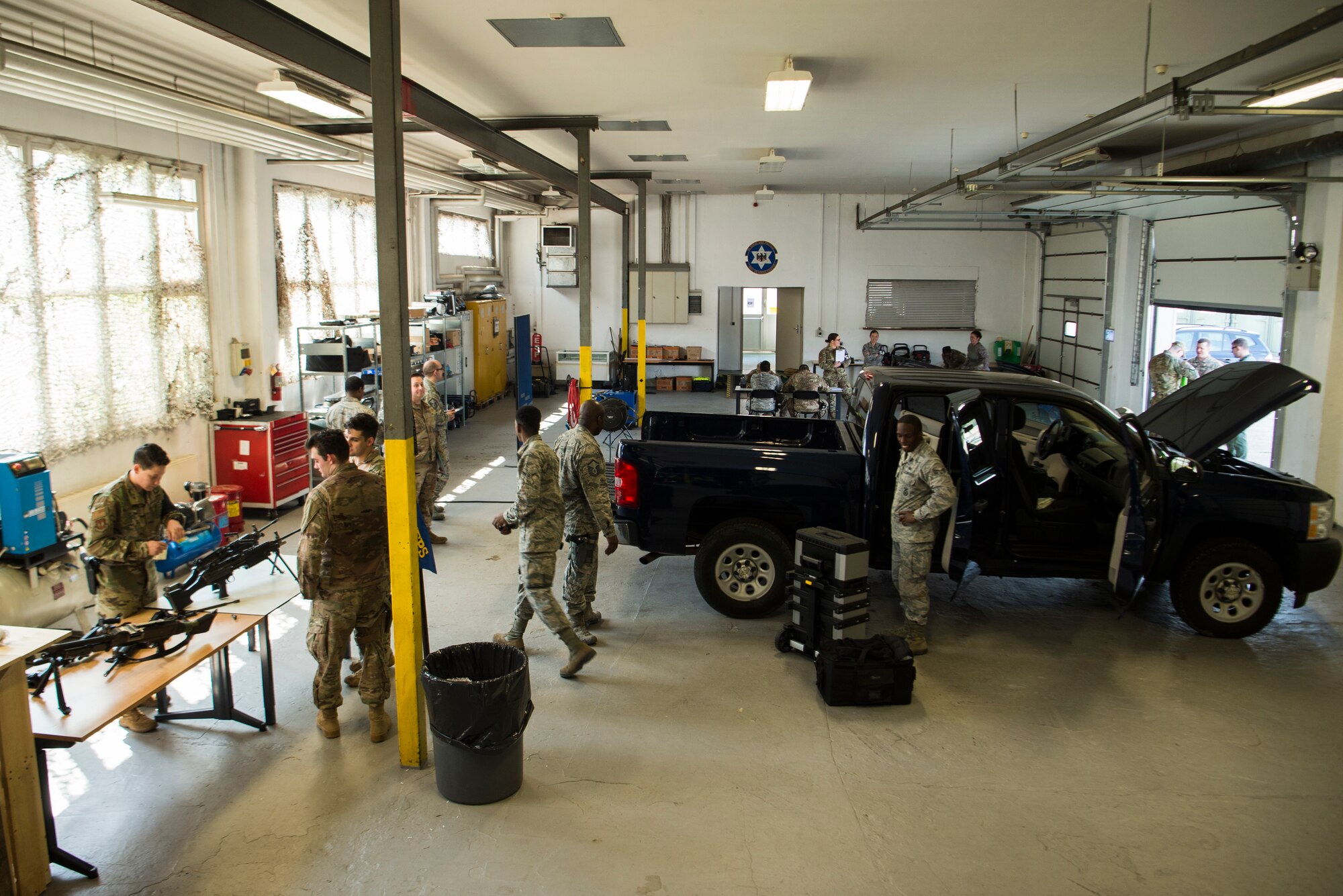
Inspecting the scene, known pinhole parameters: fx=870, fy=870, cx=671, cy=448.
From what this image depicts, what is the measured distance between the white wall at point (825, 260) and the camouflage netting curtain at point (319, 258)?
20.7 feet

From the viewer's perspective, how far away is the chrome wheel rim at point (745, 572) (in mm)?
6195

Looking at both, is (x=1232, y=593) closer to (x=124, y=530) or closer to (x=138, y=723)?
(x=138, y=723)

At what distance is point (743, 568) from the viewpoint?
20.5ft

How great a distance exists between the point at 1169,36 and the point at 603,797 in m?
6.03

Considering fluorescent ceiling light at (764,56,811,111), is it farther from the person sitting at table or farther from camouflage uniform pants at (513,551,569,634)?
the person sitting at table

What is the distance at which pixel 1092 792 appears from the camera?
4207mm

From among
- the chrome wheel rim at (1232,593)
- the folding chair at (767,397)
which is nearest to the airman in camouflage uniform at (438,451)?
the folding chair at (767,397)

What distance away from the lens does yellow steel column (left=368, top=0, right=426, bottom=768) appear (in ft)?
12.9

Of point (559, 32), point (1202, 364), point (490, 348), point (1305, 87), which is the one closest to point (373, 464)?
point (559, 32)

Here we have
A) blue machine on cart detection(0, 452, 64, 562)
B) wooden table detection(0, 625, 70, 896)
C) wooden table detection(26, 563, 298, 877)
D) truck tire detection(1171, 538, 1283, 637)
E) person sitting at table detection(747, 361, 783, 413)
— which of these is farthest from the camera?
person sitting at table detection(747, 361, 783, 413)

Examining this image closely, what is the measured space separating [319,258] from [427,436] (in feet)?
16.4

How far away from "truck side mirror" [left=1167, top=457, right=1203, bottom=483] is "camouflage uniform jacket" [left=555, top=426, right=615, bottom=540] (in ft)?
12.5

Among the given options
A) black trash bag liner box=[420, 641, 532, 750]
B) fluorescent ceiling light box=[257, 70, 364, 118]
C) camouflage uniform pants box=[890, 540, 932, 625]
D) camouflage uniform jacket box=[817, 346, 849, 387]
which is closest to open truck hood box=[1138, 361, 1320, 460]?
camouflage uniform pants box=[890, 540, 932, 625]

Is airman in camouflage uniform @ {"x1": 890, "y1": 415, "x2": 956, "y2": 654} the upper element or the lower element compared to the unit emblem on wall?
lower
